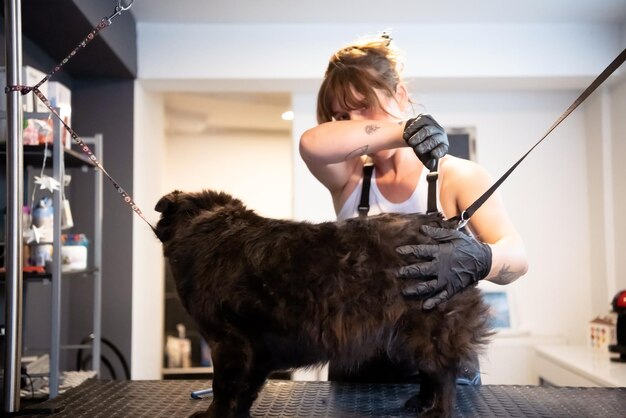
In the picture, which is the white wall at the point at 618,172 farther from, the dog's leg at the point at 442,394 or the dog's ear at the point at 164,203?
the dog's ear at the point at 164,203

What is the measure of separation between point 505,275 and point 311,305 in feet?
1.42

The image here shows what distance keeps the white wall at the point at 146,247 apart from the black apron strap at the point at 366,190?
2.26 meters

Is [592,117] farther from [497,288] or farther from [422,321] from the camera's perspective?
[422,321]

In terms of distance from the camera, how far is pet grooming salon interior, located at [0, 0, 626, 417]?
2496 millimetres

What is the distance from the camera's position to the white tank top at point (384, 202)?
1.25 metres

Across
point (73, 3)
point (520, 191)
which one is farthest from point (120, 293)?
point (520, 191)

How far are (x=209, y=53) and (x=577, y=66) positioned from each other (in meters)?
2.07

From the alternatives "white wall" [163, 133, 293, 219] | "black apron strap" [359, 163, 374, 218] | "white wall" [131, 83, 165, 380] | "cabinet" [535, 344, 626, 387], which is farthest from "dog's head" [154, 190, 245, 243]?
"white wall" [163, 133, 293, 219]

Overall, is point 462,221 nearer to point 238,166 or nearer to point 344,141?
point 344,141

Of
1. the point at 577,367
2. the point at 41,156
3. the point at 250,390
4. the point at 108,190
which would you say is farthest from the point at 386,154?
the point at 108,190

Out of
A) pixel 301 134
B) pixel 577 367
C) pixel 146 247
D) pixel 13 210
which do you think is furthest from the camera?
pixel 146 247

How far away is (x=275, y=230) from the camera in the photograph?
36.6 inches

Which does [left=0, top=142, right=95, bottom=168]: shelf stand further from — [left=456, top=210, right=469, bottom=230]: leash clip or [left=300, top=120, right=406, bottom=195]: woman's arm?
[left=456, top=210, right=469, bottom=230]: leash clip

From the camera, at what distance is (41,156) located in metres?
2.17
